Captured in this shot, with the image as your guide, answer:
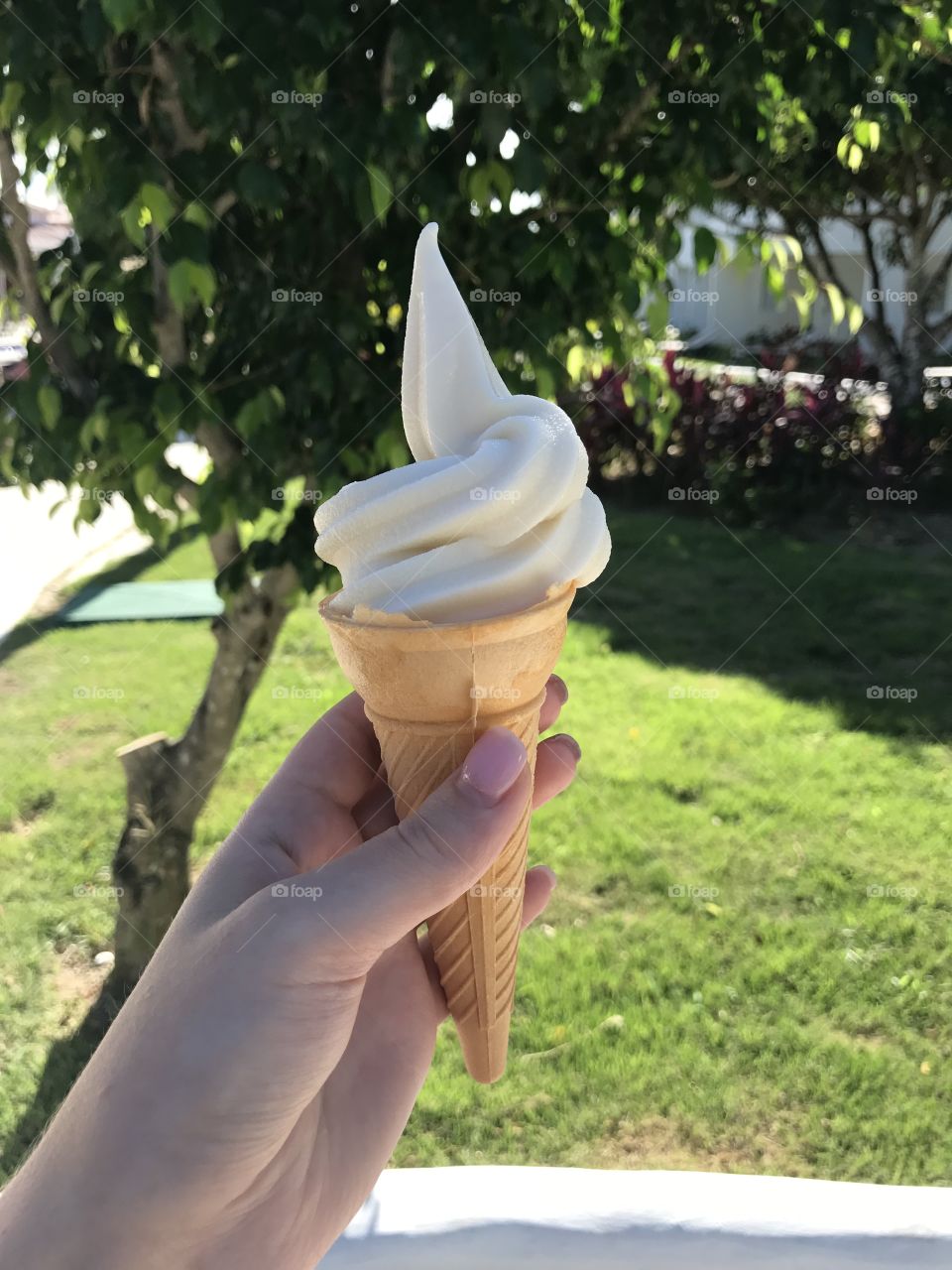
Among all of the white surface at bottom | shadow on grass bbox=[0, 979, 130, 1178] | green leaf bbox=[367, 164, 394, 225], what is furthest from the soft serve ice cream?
shadow on grass bbox=[0, 979, 130, 1178]

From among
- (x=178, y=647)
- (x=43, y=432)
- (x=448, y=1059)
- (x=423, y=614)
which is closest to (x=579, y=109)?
(x=43, y=432)

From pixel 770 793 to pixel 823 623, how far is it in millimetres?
2199

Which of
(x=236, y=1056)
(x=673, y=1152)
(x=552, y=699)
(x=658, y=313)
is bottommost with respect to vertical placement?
(x=673, y=1152)

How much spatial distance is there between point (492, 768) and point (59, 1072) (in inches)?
97.7

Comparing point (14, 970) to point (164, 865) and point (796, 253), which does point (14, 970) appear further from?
point (796, 253)

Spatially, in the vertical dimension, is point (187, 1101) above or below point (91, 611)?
above

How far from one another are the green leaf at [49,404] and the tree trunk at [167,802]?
876mm

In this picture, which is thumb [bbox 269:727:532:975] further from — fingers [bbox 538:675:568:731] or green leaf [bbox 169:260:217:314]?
green leaf [bbox 169:260:217:314]

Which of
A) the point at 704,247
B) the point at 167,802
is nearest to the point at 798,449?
the point at 704,247

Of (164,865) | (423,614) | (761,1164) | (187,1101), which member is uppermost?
(423,614)

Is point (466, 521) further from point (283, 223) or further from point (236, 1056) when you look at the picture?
point (283, 223)

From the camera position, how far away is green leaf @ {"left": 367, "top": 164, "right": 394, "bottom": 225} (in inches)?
77.0

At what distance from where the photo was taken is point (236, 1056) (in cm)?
142

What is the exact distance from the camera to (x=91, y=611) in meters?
7.42
